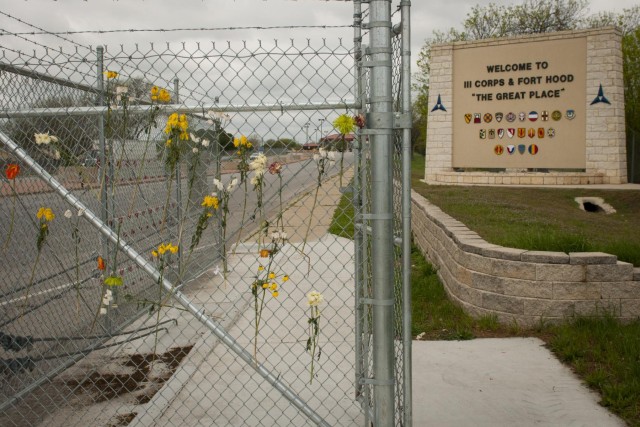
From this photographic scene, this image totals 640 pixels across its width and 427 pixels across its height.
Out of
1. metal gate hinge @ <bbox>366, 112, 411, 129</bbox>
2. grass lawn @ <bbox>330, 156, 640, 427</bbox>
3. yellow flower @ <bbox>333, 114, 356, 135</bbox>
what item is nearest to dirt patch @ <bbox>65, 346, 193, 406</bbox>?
grass lawn @ <bbox>330, 156, 640, 427</bbox>

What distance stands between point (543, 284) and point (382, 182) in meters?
3.13

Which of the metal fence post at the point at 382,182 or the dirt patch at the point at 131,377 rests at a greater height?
the metal fence post at the point at 382,182

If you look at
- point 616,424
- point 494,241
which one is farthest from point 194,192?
point 616,424

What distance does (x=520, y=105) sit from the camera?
1941 centimetres

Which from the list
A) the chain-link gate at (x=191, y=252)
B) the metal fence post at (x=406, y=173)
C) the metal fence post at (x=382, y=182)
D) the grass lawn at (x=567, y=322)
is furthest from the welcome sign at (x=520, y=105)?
the metal fence post at (x=382, y=182)

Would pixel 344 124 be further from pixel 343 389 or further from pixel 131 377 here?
pixel 131 377

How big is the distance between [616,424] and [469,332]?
1853mm

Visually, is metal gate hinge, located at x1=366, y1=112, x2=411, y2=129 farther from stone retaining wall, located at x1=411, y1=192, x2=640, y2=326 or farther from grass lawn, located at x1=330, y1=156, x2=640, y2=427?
stone retaining wall, located at x1=411, y1=192, x2=640, y2=326

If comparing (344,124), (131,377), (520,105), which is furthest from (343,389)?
(520,105)

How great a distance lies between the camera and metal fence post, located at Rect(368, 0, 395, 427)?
290 centimetres

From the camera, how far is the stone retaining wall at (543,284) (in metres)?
5.44

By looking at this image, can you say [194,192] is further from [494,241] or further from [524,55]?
[524,55]

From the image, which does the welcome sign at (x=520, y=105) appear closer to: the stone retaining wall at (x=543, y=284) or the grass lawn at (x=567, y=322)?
the grass lawn at (x=567, y=322)

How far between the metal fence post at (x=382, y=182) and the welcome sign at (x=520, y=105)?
682 inches
